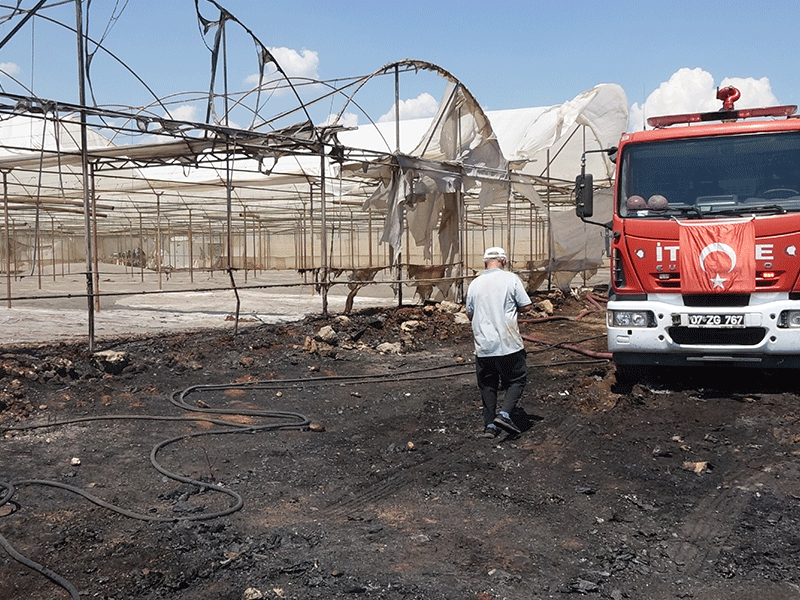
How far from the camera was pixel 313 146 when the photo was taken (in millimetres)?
11453

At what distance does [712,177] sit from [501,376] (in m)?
3.06

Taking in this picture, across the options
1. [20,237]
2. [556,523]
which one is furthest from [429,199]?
[20,237]

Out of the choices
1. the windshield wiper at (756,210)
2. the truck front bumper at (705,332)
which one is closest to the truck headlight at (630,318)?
the truck front bumper at (705,332)

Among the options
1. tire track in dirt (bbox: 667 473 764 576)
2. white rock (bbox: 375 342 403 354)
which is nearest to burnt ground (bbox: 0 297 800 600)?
tire track in dirt (bbox: 667 473 764 576)

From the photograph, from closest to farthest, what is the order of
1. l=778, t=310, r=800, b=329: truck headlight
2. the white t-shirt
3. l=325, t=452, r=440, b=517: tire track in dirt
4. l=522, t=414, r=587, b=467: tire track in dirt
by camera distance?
l=325, t=452, r=440, b=517: tire track in dirt, l=522, t=414, r=587, b=467: tire track in dirt, the white t-shirt, l=778, t=310, r=800, b=329: truck headlight

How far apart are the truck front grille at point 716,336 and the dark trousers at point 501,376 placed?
5.91 ft

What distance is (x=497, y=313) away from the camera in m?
6.28

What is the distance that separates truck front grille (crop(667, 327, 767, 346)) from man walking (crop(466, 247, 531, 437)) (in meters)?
1.84

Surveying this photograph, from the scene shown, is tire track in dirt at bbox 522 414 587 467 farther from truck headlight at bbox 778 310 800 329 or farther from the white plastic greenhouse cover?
the white plastic greenhouse cover

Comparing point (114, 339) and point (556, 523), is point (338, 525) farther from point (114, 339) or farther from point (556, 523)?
point (114, 339)

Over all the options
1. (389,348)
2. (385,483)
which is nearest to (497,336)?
(385,483)

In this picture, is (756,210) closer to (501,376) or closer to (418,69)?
(501,376)

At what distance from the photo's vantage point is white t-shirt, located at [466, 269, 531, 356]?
6.25 m

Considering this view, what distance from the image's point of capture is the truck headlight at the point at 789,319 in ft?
22.5
